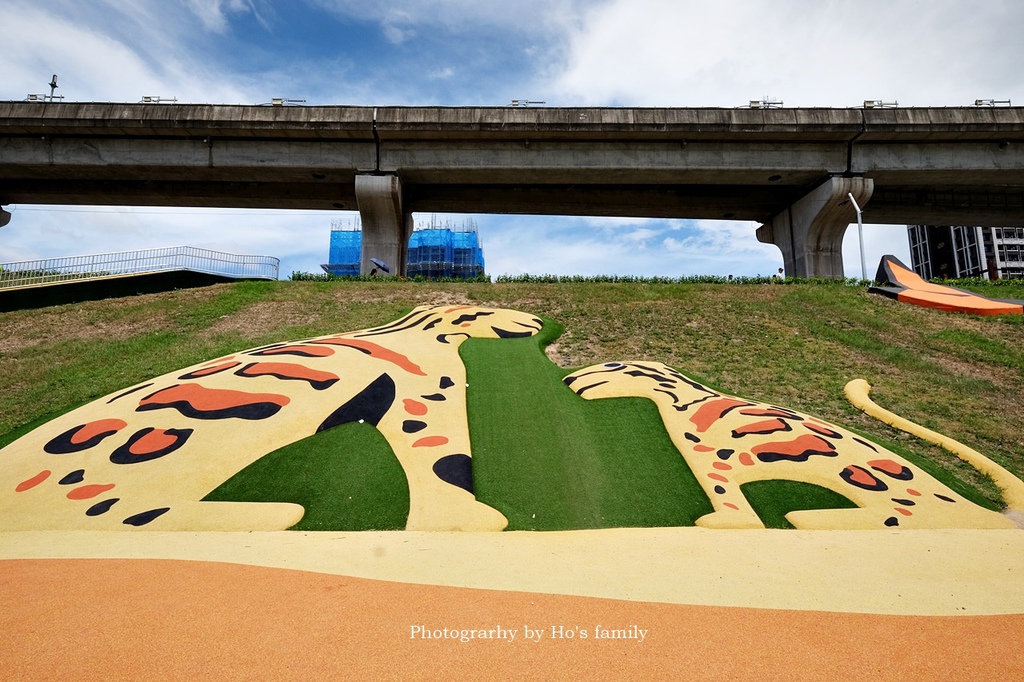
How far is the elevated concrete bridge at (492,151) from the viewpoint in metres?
20.9

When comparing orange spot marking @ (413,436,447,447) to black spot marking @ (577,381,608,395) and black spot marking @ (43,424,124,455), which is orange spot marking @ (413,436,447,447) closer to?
black spot marking @ (577,381,608,395)

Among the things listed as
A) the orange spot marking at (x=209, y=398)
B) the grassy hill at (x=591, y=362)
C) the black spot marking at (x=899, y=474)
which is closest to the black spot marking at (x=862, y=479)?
the black spot marking at (x=899, y=474)

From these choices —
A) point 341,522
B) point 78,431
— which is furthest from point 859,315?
point 78,431

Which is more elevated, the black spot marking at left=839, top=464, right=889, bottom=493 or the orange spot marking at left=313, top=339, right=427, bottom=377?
the orange spot marking at left=313, top=339, right=427, bottom=377

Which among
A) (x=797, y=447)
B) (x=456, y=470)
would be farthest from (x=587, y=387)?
(x=797, y=447)

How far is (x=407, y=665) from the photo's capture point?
113 inches

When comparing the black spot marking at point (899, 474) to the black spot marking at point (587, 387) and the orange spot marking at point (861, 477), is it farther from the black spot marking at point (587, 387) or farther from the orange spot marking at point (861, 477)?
the black spot marking at point (587, 387)

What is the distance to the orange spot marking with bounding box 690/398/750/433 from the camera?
788 centimetres

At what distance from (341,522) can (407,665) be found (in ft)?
10.9

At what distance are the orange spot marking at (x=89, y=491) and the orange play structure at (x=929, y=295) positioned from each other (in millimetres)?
20069

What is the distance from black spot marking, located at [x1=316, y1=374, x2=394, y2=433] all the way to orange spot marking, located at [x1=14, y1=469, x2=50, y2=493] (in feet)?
10.7

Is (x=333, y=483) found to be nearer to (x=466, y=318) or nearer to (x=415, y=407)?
(x=415, y=407)

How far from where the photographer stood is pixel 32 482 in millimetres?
6262

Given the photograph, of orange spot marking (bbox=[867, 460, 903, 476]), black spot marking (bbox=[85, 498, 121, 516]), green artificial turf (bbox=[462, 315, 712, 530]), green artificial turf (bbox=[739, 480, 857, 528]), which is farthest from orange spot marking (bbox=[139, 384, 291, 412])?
orange spot marking (bbox=[867, 460, 903, 476])
